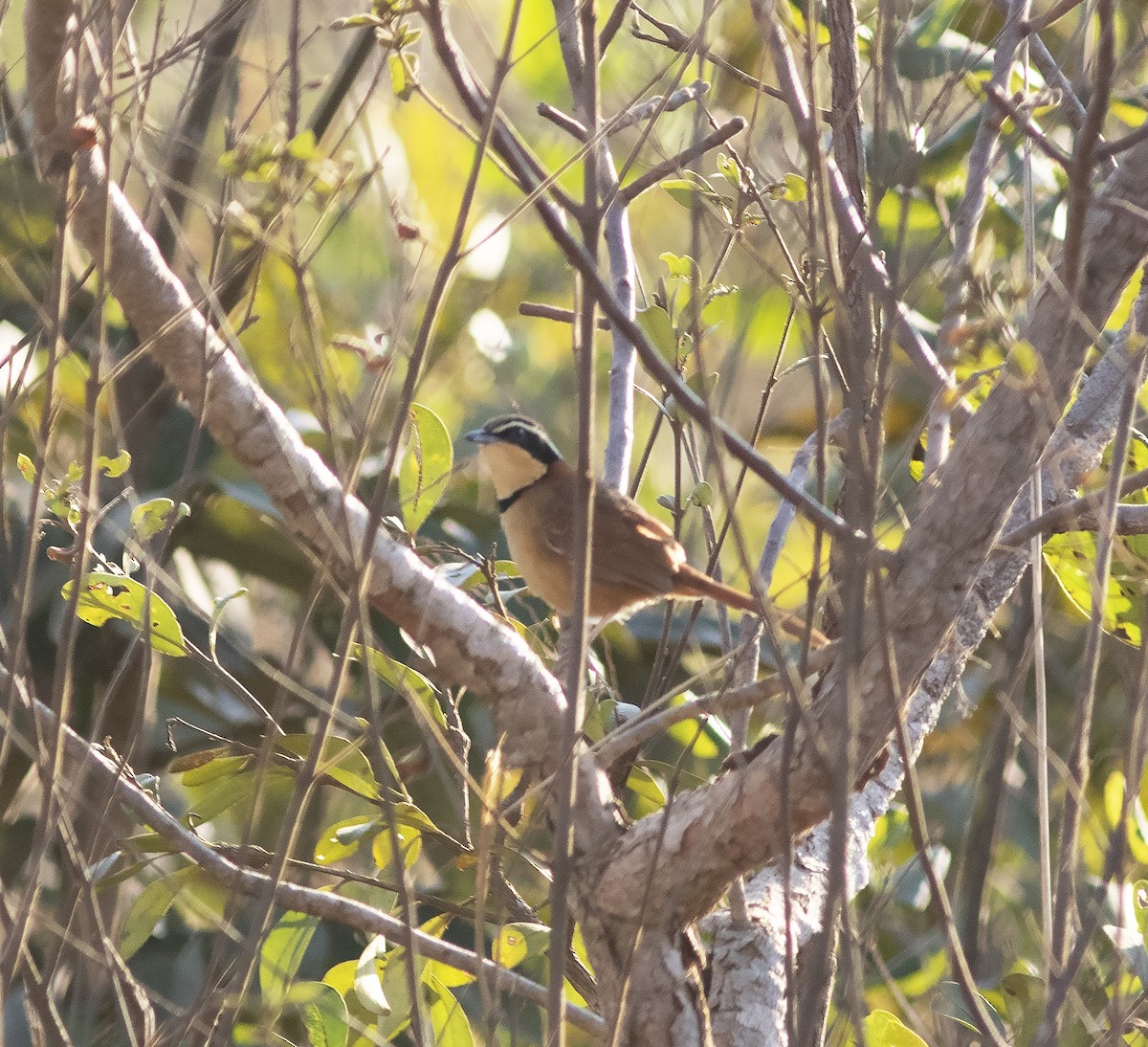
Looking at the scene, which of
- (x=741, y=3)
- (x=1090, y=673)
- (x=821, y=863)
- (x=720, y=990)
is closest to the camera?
(x=1090, y=673)

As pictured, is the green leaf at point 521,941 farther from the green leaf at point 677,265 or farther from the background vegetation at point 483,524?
the green leaf at point 677,265

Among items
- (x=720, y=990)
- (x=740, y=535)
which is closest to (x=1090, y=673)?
(x=740, y=535)

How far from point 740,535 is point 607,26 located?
3.44 ft

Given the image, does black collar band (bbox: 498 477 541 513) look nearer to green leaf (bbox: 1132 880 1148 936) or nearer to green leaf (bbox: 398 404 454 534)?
green leaf (bbox: 398 404 454 534)

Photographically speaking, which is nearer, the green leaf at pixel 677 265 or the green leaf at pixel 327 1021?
the green leaf at pixel 327 1021

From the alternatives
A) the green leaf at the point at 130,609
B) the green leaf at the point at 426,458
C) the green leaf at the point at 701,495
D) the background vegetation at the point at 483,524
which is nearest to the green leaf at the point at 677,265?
the background vegetation at the point at 483,524

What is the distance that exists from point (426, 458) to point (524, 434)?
5.46 ft

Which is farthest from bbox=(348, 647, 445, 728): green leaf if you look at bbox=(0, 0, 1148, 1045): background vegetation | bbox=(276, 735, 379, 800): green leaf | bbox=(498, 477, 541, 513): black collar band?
bbox=(498, 477, 541, 513): black collar band

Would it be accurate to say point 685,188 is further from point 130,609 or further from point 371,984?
point 371,984

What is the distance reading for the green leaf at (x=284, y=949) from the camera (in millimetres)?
2350

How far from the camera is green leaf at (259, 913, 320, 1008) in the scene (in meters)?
2.35

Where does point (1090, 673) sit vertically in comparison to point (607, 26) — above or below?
below

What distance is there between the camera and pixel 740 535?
4.90ft

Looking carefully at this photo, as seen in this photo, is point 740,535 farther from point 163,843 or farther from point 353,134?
point 353,134
